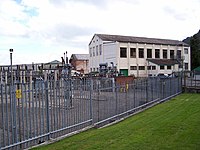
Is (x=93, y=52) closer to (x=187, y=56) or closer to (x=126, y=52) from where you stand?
(x=126, y=52)

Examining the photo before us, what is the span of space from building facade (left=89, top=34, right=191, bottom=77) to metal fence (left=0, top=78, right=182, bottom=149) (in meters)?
50.9

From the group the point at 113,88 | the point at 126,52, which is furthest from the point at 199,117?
the point at 126,52

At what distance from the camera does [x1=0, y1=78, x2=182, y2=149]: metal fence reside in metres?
7.63

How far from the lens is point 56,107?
950 centimetres

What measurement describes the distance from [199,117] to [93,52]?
63536mm

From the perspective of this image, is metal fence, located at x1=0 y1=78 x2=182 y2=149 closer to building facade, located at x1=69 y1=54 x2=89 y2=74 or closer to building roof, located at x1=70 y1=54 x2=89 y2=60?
building facade, located at x1=69 y1=54 x2=89 y2=74

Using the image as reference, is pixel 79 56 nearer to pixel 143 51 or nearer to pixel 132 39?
pixel 132 39

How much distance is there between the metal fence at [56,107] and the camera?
7629 millimetres

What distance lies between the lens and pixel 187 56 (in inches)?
3196

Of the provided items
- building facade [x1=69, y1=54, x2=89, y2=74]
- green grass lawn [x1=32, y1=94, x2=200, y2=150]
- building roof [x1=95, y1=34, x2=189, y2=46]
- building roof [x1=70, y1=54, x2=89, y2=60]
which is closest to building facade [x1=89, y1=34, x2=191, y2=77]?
building roof [x1=95, y1=34, x2=189, y2=46]

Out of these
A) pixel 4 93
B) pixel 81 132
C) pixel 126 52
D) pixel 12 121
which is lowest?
pixel 81 132

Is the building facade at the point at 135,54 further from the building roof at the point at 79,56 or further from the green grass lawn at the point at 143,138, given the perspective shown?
the green grass lawn at the point at 143,138

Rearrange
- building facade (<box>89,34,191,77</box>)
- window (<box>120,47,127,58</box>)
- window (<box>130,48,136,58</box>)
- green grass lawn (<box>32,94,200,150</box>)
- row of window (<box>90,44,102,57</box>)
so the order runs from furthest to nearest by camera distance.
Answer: row of window (<box>90,44,102,57</box>)
window (<box>130,48,136,58</box>)
window (<box>120,47,127,58</box>)
building facade (<box>89,34,191,77</box>)
green grass lawn (<box>32,94,200,150</box>)

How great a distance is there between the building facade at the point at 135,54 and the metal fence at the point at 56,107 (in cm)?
5092
